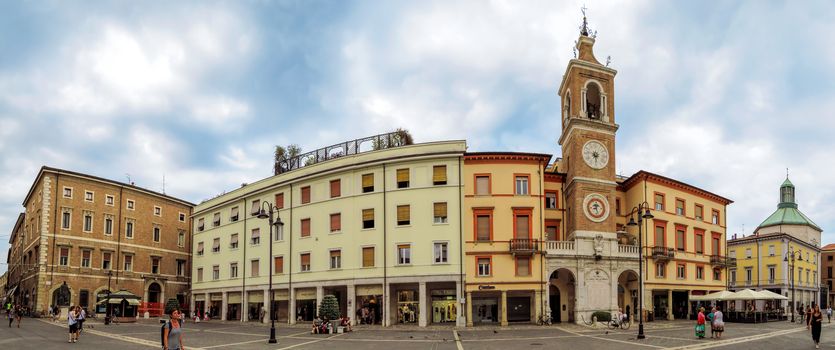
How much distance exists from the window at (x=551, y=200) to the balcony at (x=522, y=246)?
5873mm

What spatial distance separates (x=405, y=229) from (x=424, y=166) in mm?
4770

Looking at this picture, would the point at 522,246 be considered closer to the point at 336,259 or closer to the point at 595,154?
the point at 595,154

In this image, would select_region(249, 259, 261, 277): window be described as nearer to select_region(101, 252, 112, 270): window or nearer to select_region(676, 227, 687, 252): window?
select_region(101, 252, 112, 270): window

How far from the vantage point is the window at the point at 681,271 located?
5291cm

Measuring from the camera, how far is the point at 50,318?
2261 inches

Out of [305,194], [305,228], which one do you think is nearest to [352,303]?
[305,228]

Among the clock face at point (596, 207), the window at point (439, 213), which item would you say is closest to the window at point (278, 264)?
the window at point (439, 213)

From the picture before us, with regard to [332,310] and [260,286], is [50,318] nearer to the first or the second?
[260,286]

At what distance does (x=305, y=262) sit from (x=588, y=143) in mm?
24178

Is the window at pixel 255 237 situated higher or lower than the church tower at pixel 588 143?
lower

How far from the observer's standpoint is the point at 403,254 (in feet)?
149

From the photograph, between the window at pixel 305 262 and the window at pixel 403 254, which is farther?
the window at pixel 305 262

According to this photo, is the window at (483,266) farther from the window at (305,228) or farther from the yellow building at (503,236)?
the window at (305,228)

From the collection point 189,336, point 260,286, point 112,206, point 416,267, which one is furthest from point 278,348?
point 112,206
